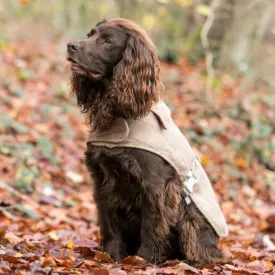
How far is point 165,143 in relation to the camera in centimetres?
395

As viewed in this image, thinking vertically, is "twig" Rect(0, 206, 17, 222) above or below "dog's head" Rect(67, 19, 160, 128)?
below

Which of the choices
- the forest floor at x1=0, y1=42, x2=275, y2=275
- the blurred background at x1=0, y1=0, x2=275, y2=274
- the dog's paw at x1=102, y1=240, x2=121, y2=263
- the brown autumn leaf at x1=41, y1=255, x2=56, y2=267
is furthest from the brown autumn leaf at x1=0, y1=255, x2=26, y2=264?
the blurred background at x1=0, y1=0, x2=275, y2=274

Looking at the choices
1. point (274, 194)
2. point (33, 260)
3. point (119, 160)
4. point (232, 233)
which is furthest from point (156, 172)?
point (274, 194)

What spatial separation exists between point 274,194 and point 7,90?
477cm

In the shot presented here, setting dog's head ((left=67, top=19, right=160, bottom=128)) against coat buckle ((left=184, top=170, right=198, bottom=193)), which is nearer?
dog's head ((left=67, top=19, right=160, bottom=128))

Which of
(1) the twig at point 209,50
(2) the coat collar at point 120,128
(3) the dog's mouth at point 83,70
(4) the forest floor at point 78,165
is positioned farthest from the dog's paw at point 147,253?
(1) the twig at point 209,50

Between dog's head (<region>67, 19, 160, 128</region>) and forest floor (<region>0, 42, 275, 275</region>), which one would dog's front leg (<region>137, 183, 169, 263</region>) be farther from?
dog's head (<region>67, 19, 160, 128</region>)

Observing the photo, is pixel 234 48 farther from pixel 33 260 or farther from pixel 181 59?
pixel 33 260

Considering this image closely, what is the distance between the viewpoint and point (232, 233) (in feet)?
20.4

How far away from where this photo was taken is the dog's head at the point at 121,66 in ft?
12.6

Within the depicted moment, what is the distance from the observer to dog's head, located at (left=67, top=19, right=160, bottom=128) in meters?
3.84

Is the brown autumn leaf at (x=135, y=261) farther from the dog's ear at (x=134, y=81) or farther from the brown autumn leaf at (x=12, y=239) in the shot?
the dog's ear at (x=134, y=81)

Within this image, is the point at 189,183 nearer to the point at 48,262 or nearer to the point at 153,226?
the point at 153,226

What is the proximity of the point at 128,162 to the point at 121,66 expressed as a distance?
2.29 ft
